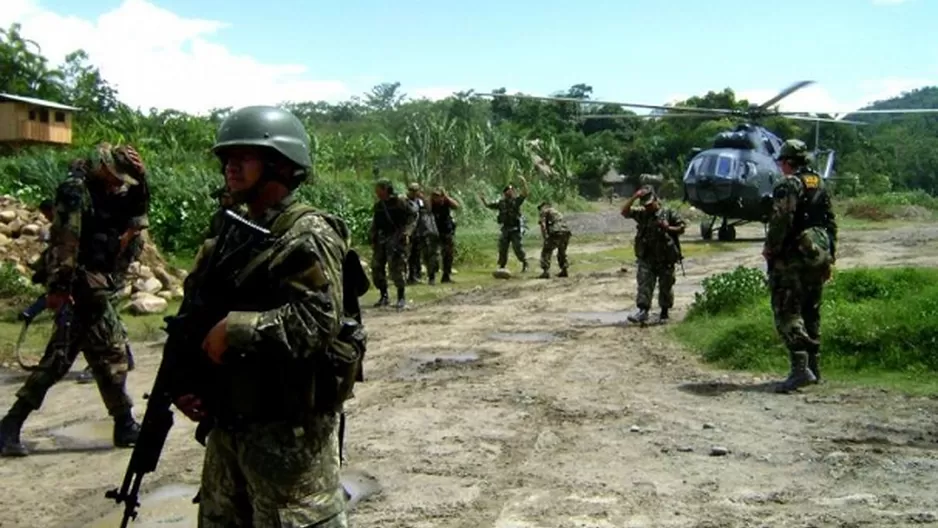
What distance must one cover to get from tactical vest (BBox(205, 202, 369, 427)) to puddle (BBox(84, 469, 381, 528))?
2.47 meters

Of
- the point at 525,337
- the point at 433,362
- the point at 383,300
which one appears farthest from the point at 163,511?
the point at 383,300

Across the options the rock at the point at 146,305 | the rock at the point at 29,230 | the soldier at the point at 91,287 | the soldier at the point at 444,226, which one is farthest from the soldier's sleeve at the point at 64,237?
the soldier at the point at 444,226

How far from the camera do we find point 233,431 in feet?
11.7

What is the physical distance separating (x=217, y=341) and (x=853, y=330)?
8103 mm

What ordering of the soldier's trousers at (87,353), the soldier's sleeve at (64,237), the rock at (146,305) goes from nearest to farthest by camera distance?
1. the soldier's sleeve at (64,237)
2. the soldier's trousers at (87,353)
3. the rock at (146,305)

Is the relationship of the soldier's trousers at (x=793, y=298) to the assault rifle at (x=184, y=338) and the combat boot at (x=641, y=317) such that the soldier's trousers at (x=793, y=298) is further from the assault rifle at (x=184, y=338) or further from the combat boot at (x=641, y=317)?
the assault rifle at (x=184, y=338)

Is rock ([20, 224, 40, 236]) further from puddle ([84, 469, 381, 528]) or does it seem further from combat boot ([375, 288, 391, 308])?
puddle ([84, 469, 381, 528])

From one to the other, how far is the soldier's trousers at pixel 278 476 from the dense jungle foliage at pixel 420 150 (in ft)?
54.5

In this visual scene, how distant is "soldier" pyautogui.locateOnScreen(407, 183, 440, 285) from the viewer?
63.1 feet

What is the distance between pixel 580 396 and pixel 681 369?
5.56 ft

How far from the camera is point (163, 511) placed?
19.9ft

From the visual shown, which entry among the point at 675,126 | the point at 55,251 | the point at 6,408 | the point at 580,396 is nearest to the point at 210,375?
the point at 55,251

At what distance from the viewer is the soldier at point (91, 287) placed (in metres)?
6.90

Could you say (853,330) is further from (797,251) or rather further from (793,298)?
(797,251)
